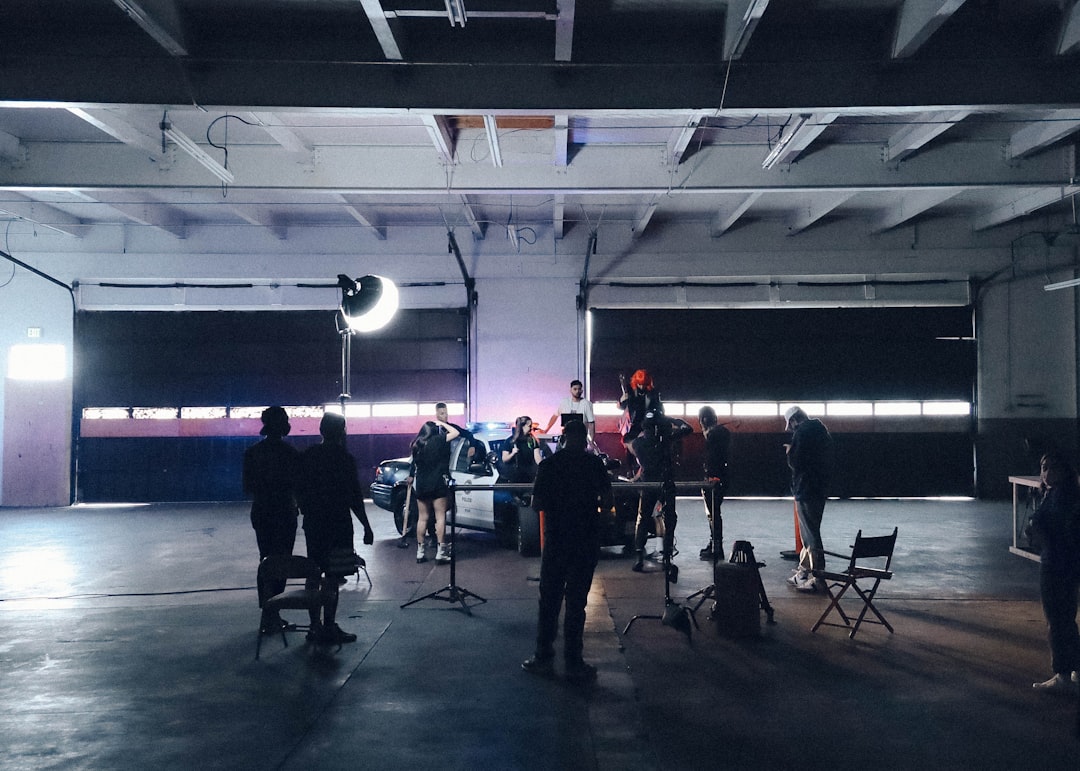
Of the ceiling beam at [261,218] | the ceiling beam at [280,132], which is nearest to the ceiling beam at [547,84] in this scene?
the ceiling beam at [280,132]

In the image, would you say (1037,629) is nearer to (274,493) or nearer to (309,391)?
(274,493)

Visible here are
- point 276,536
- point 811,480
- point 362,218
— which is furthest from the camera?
point 362,218

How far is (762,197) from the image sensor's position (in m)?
10.8

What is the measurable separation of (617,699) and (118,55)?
6.23 meters

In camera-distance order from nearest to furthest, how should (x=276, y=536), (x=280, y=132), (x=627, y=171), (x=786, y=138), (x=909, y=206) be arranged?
(x=276, y=536) → (x=786, y=138) → (x=280, y=132) → (x=627, y=171) → (x=909, y=206)

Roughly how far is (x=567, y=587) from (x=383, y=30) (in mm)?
4238

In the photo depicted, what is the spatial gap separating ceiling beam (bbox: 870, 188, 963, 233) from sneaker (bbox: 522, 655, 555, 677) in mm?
9261

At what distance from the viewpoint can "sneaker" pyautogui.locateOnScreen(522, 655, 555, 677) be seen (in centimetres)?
419

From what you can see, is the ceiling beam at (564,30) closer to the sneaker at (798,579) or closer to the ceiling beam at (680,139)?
the ceiling beam at (680,139)

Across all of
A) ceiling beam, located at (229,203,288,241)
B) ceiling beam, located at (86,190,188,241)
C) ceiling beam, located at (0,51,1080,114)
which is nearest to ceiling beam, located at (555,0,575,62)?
ceiling beam, located at (0,51,1080,114)

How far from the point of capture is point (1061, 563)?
384cm

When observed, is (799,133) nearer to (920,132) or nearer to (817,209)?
(920,132)

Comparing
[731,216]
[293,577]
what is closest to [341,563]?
[293,577]

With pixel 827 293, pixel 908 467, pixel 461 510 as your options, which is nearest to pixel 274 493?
pixel 461 510
